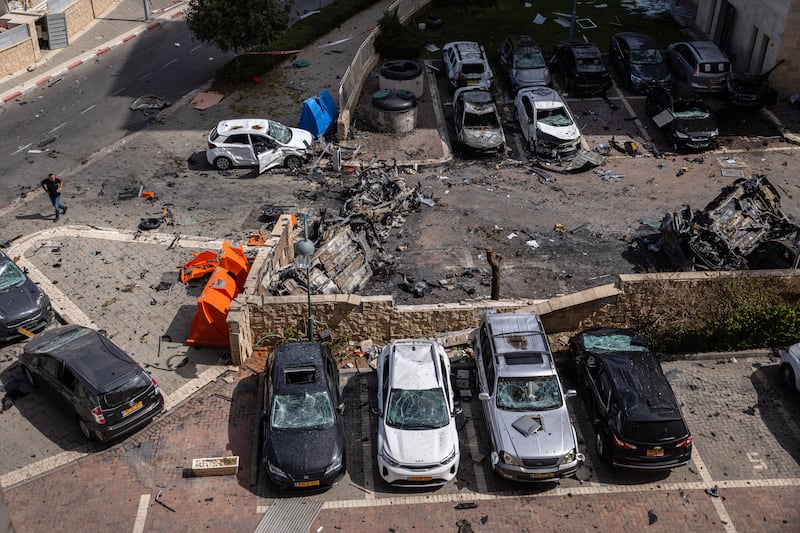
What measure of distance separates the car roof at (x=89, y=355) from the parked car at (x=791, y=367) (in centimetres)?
1380

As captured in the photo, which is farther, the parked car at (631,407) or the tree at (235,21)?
the tree at (235,21)

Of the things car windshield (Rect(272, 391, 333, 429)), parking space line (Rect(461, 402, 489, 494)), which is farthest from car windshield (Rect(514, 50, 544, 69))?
car windshield (Rect(272, 391, 333, 429))

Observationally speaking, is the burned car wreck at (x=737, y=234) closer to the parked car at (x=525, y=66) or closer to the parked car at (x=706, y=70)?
the parked car at (x=706, y=70)

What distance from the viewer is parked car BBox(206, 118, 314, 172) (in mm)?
26828

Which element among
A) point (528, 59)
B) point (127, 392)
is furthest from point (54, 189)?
point (528, 59)

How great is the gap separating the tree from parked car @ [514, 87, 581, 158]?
403 inches

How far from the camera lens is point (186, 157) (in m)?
27.9

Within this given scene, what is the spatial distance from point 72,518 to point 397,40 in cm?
2468

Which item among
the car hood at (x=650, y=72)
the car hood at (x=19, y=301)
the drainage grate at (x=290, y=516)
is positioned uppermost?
the car hood at (x=650, y=72)

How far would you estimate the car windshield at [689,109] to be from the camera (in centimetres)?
2839

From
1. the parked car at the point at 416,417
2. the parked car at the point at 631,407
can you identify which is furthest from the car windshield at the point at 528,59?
the parked car at the point at 416,417

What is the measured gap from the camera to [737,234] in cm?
2172

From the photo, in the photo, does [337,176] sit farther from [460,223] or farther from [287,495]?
[287,495]

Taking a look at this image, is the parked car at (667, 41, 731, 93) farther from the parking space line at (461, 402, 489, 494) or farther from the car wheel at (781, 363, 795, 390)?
the parking space line at (461, 402, 489, 494)
